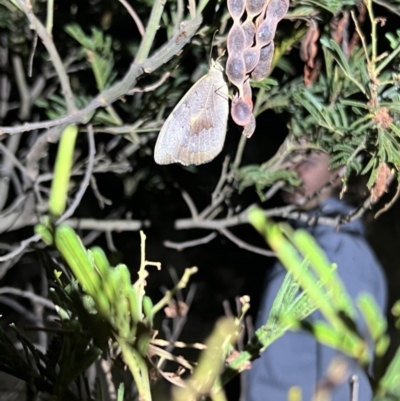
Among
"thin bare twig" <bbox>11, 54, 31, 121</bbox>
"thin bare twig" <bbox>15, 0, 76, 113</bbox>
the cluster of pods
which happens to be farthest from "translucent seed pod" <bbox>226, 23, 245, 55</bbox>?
"thin bare twig" <bbox>11, 54, 31, 121</bbox>

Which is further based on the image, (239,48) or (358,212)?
(358,212)

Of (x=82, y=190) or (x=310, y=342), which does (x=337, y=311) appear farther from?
(x=310, y=342)

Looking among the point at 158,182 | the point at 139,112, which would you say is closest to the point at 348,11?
the point at 139,112

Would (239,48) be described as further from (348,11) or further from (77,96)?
(77,96)

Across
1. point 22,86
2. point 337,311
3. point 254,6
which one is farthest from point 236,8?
point 22,86

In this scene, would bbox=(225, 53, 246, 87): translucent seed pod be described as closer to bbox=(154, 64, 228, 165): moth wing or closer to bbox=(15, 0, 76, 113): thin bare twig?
bbox=(154, 64, 228, 165): moth wing

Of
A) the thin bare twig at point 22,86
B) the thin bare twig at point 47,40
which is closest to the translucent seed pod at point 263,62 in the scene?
the thin bare twig at point 47,40

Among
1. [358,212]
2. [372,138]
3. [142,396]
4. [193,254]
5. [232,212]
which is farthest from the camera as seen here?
[193,254]

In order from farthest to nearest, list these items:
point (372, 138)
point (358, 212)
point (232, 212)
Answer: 1. point (232, 212)
2. point (358, 212)
3. point (372, 138)

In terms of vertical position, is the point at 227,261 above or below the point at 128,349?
below
